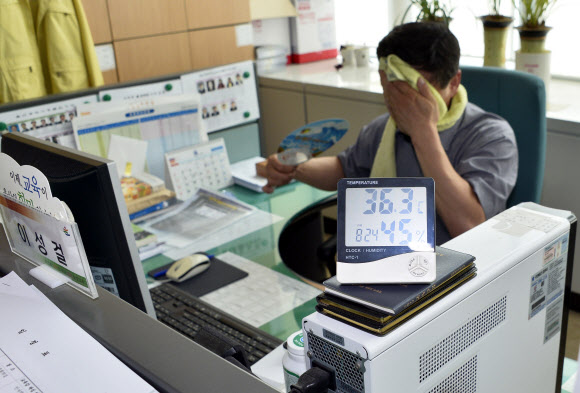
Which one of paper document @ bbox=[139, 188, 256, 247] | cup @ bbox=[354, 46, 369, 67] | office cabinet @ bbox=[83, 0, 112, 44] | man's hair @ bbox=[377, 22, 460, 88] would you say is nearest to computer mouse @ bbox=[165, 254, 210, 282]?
paper document @ bbox=[139, 188, 256, 247]

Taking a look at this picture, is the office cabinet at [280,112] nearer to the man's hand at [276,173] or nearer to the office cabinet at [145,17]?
the office cabinet at [145,17]

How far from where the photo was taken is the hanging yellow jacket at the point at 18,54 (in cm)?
223

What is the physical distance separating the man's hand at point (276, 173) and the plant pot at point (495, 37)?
1123 mm

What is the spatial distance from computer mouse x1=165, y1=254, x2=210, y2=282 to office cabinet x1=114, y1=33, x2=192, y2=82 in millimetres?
1405

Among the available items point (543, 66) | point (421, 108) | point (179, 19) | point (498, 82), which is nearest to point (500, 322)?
point (421, 108)

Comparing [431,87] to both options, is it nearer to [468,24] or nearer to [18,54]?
[18,54]

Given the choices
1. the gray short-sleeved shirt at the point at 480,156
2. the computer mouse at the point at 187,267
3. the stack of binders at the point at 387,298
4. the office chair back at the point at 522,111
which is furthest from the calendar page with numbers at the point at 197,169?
the stack of binders at the point at 387,298

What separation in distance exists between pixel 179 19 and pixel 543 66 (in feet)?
5.20

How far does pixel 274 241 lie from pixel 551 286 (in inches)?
39.8

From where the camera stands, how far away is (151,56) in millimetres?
2803

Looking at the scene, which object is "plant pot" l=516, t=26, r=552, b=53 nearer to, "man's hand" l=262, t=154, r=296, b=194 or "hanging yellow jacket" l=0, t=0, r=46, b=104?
"man's hand" l=262, t=154, r=296, b=194

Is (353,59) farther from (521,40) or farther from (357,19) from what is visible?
(521,40)

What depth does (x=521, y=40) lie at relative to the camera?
253 cm

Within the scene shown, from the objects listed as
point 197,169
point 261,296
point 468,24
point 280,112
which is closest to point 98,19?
point 197,169
